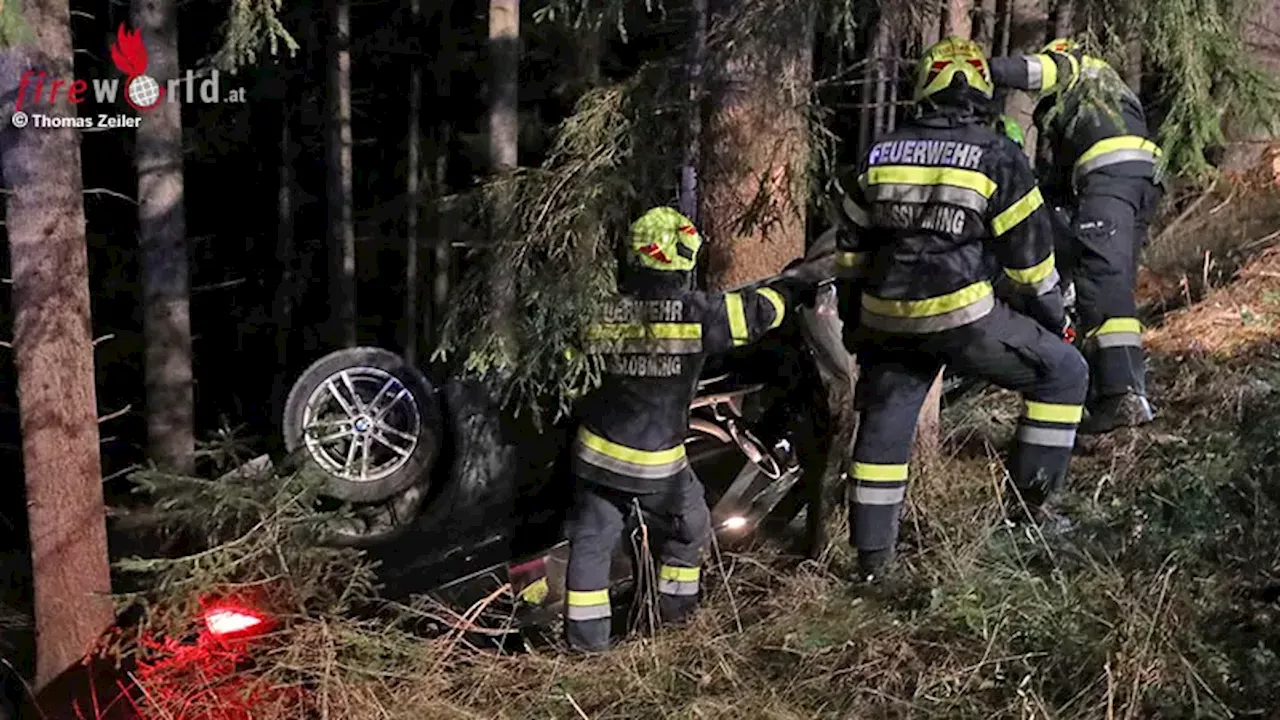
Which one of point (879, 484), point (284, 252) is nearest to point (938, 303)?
point (879, 484)

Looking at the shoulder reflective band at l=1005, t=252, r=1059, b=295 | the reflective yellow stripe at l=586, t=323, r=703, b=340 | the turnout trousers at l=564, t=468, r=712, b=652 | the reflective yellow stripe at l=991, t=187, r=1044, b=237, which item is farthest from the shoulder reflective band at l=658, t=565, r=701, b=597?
the reflective yellow stripe at l=991, t=187, r=1044, b=237

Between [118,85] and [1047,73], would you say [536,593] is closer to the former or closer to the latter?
[1047,73]

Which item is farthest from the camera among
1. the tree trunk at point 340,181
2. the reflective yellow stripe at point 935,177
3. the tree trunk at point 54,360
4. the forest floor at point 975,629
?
the tree trunk at point 340,181

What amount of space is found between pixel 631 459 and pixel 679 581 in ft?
1.90

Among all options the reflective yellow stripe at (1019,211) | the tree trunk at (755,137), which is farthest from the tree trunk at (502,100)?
the reflective yellow stripe at (1019,211)

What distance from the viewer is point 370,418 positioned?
618 cm

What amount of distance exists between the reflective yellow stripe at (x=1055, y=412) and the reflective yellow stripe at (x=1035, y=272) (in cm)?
51

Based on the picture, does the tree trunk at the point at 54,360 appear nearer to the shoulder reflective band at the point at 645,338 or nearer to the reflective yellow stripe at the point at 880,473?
the shoulder reflective band at the point at 645,338

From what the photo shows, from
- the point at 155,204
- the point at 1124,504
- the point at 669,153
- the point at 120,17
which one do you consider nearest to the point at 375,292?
the point at 120,17

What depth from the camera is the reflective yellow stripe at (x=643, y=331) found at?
4941 mm

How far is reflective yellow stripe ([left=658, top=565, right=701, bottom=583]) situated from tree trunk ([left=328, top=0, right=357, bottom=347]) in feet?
27.0

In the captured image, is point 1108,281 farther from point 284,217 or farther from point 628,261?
point 284,217

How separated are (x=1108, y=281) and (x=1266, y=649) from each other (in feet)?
7.57

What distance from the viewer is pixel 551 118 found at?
14.3 m
